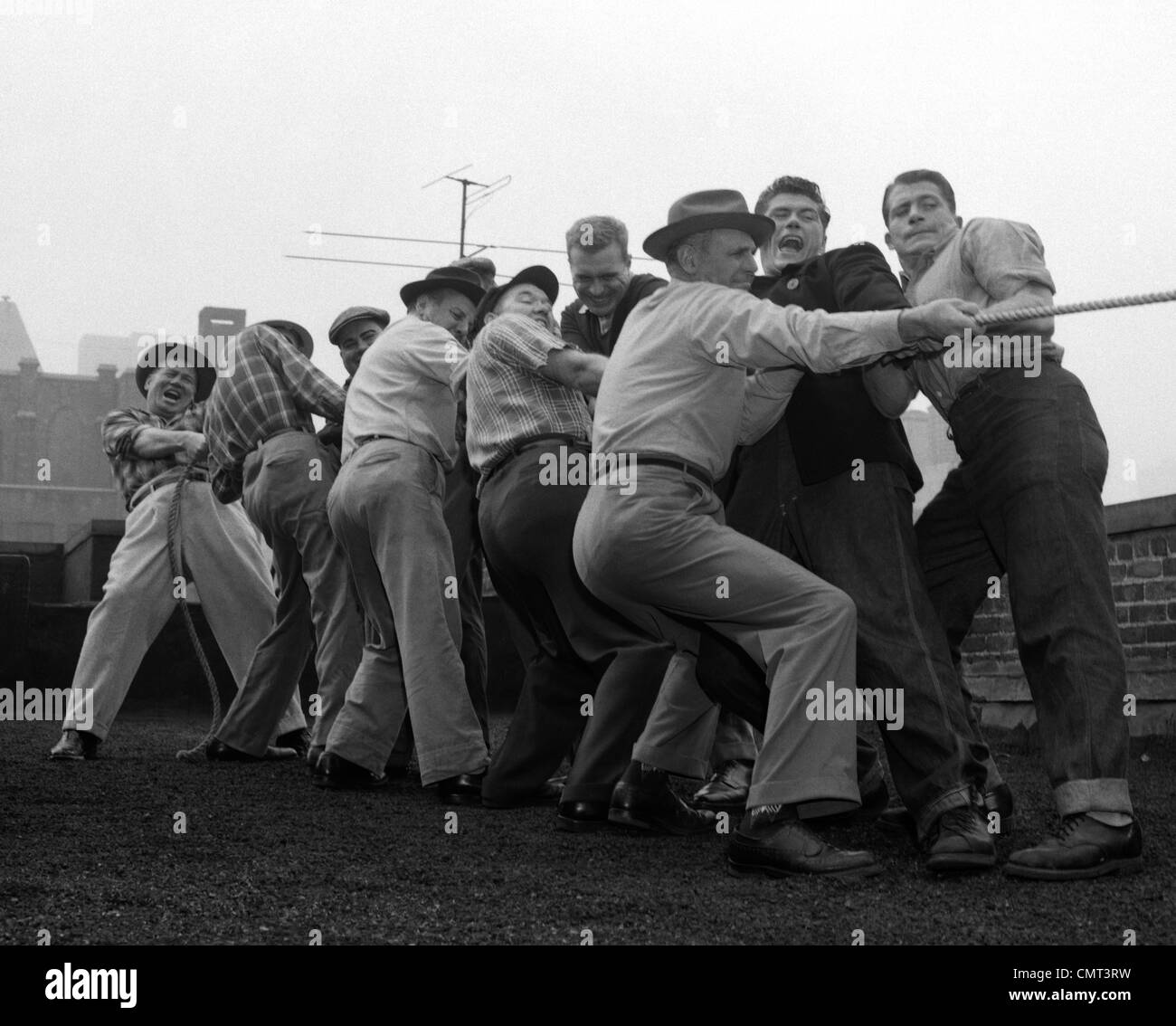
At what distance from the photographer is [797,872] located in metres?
3.40

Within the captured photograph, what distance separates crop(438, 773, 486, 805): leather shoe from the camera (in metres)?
4.92

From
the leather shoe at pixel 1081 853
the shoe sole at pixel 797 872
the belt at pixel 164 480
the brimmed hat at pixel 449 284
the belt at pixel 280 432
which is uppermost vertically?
the brimmed hat at pixel 449 284

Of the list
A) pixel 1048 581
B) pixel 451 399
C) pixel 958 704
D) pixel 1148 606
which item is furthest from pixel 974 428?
pixel 1148 606

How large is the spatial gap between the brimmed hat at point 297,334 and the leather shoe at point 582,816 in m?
3.00

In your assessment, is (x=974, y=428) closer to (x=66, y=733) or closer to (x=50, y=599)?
(x=66, y=733)

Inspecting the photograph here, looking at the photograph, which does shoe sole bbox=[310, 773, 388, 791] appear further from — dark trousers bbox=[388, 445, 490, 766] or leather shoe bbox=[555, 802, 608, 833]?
leather shoe bbox=[555, 802, 608, 833]

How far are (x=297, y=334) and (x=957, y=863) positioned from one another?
4.22 m

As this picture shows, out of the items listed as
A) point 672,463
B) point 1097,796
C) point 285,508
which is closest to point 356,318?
point 285,508

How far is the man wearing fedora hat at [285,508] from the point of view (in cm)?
591

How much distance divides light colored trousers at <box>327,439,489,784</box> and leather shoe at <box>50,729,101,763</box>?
1.43m

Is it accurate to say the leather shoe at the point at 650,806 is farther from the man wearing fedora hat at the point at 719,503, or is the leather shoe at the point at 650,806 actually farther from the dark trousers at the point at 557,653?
the man wearing fedora hat at the point at 719,503

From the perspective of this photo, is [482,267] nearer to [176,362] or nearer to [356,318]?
[356,318]

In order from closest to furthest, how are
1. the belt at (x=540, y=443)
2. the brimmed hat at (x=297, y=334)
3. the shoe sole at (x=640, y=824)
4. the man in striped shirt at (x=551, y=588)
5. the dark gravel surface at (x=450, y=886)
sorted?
the dark gravel surface at (x=450, y=886), the shoe sole at (x=640, y=824), the man in striped shirt at (x=551, y=588), the belt at (x=540, y=443), the brimmed hat at (x=297, y=334)
